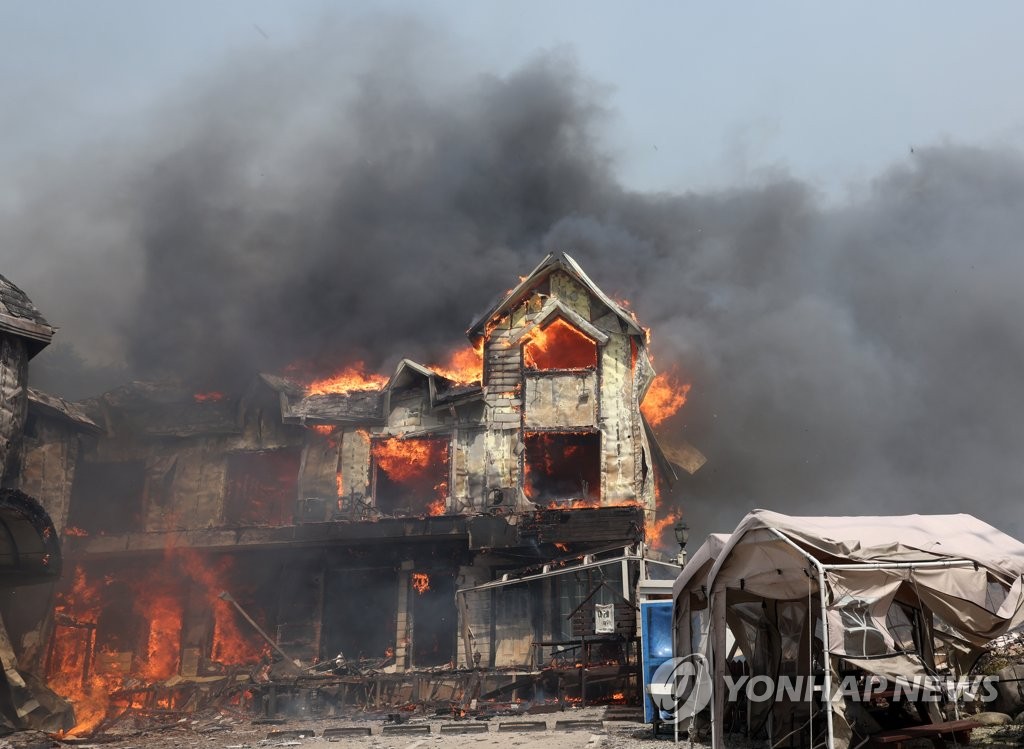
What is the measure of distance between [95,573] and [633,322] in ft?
64.5

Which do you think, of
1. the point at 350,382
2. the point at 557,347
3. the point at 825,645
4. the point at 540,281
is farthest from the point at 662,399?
the point at 825,645

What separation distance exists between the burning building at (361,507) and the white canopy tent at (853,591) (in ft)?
41.0

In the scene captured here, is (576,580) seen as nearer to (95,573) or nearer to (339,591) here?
(339,591)

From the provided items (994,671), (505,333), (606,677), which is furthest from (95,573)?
(994,671)

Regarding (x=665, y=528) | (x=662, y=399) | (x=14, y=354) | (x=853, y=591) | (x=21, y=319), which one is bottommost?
(x=853, y=591)

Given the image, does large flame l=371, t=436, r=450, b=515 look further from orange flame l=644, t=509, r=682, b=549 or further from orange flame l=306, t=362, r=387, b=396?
orange flame l=644, t=509, r=682, b=549

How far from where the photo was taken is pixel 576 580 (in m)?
25.0

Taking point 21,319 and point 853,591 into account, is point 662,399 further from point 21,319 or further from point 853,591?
point 853,591

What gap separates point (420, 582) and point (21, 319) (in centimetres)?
1341

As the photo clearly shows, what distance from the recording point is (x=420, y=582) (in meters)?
26.0

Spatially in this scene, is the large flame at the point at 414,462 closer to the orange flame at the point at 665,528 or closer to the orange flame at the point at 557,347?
the orange flame at the point at 557,347

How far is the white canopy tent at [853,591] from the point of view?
9117mm

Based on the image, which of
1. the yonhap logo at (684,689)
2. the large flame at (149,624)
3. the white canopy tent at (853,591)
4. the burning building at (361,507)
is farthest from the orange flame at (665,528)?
the white canopy tent at (853,591)

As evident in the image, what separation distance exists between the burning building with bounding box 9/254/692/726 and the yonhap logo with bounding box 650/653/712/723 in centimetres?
996
